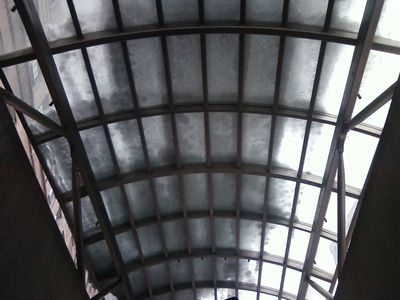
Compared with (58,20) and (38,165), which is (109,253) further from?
(58,20)

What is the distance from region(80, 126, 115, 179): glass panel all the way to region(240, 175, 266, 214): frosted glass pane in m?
7.29

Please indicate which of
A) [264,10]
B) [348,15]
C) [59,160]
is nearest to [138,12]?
[264,10]

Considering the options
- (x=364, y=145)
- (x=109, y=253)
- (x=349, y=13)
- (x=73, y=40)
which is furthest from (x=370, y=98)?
(x=109, y=253)

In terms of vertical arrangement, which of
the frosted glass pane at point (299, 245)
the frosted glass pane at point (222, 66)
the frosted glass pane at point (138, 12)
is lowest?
the frosted glass pane at point (299, 245)

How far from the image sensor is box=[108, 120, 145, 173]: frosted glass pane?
918 inches

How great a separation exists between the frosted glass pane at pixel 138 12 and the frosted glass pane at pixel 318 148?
8.93 meters

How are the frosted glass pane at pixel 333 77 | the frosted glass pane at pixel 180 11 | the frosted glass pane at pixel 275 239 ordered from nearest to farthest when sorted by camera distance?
the frosted glass pane at pixel 180 11, the frosted glass pane at pixel 333 77, the frosted glass pane at pixel 275 239

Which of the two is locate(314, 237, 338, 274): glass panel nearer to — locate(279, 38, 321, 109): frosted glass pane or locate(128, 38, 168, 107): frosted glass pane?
locate(279, 38, 321, 109): frosted glass pane

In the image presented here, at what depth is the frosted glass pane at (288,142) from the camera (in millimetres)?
23062

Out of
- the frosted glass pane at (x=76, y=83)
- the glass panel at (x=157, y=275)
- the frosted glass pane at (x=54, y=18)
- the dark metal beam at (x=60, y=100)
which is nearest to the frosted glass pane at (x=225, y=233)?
the glass panel at (x=157, y=275)

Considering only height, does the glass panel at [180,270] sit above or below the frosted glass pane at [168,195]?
below

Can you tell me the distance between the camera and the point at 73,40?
19438 millimetres

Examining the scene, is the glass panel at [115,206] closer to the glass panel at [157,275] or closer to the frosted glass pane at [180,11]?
the glass panel at [157,275]

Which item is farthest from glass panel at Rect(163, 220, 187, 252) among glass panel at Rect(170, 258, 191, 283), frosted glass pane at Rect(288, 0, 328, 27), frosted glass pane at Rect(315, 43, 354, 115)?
frosted glass pane at Rect(288, 0, 328, 27)
